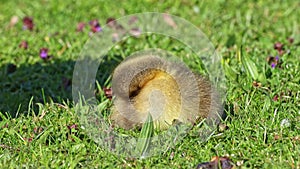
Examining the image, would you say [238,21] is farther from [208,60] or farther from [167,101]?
[167,101]

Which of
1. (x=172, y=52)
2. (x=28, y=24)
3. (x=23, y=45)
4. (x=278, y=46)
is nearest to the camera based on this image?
(x=278, y=46)

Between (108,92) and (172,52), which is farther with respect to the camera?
(172,52)

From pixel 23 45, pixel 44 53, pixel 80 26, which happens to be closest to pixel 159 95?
pixel 44 53

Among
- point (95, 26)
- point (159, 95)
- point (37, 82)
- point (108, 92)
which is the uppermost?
point (95, 26)

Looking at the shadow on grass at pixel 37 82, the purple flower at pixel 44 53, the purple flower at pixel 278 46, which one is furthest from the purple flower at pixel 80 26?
the purple flower at pixel 278 46

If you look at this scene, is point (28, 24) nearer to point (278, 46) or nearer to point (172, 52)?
point (172, 52)

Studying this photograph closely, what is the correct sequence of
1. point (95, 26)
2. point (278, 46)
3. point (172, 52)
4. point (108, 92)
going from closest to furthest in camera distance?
point (108, 92), point (278, 46), point (172, 52), point (95, 26)

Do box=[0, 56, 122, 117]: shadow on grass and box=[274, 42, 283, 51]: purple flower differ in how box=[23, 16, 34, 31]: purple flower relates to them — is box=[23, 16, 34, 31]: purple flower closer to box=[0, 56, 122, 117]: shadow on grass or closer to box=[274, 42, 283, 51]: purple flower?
box=[0, 56, 122, 117]: shadow on grass
